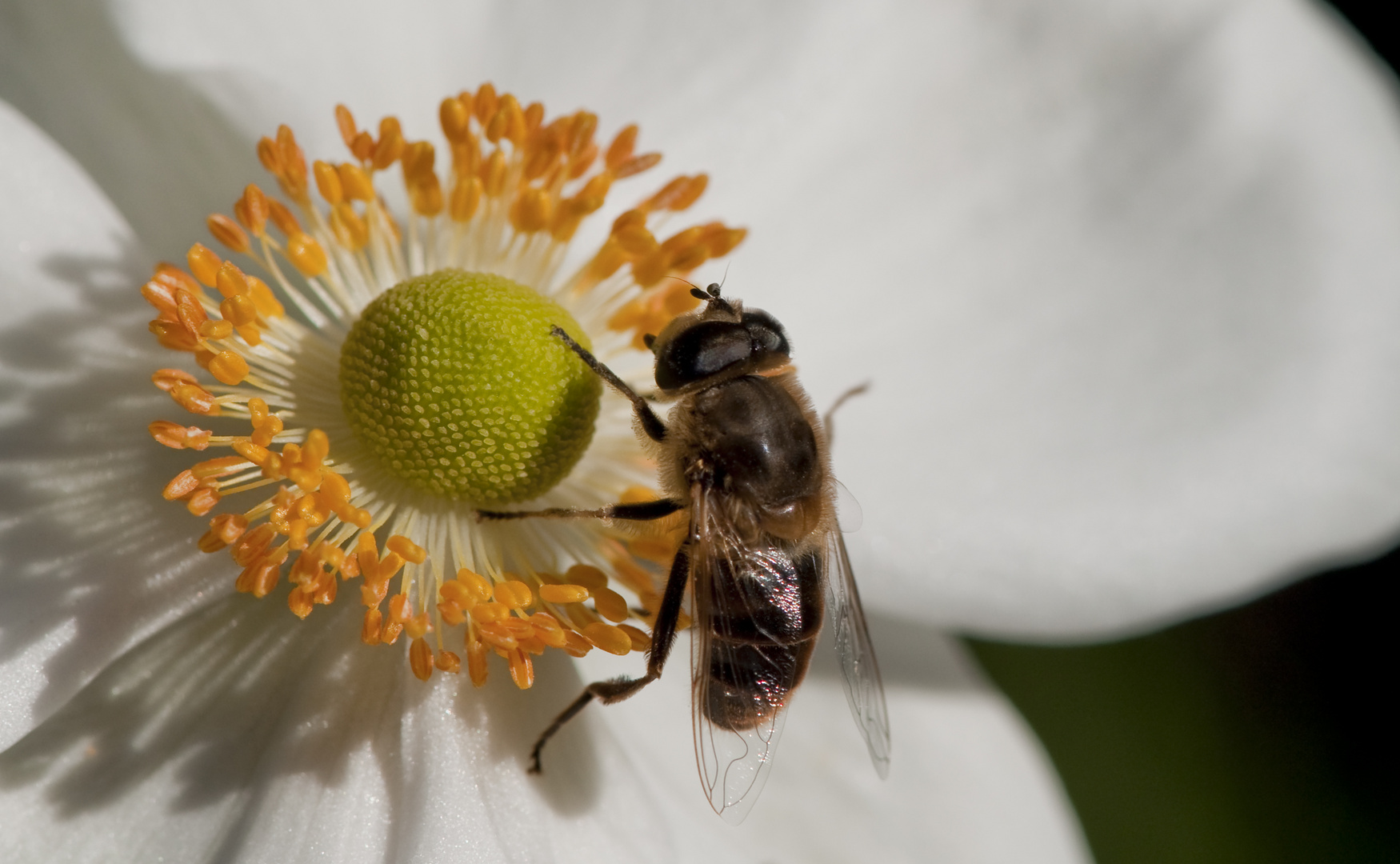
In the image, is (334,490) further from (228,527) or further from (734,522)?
(734,522)

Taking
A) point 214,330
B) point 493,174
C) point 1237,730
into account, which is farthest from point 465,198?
point 1237,730

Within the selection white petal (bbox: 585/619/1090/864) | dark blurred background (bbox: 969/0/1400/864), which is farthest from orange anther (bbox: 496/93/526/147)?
dark blurred background (bbox: 969/0/1400/864)

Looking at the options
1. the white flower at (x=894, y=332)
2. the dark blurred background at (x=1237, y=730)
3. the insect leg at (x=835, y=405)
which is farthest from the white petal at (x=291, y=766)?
the dark blurred background at (x=1237, y=730)

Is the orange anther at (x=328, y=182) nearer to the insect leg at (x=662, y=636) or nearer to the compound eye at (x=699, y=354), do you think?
the compound eye at (x=699, y=354)

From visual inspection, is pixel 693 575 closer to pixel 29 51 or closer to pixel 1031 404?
pixel 1031 404

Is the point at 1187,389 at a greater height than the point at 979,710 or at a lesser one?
greater

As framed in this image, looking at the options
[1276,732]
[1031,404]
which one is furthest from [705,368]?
[1276,732]
